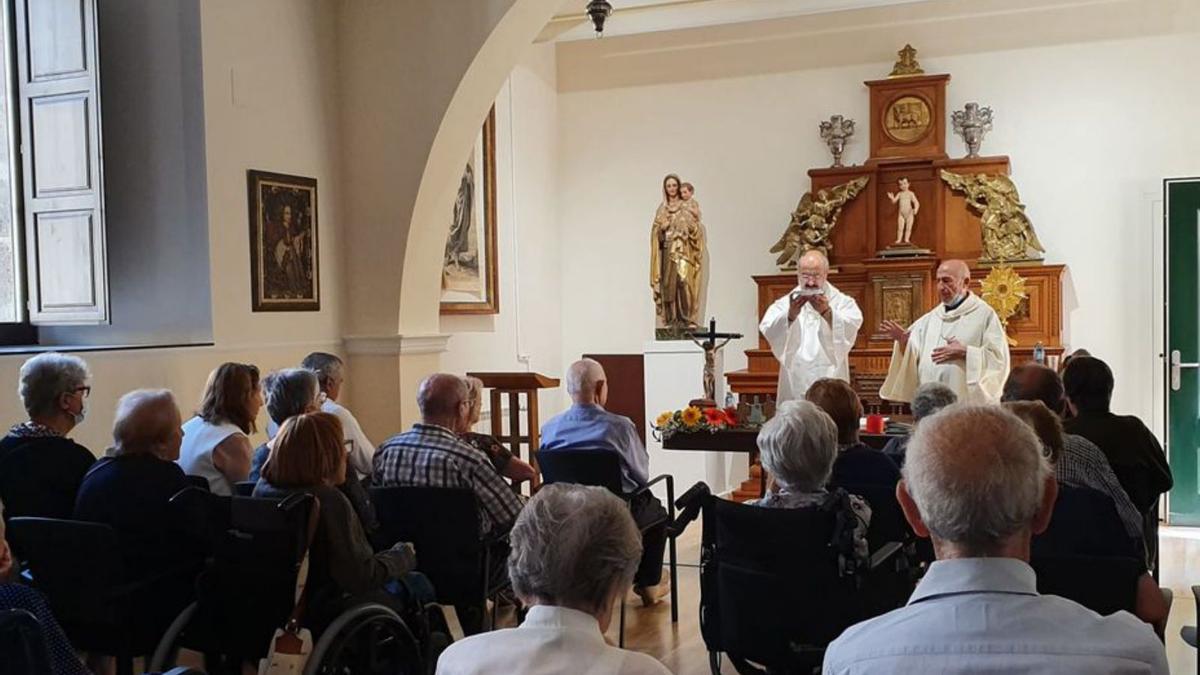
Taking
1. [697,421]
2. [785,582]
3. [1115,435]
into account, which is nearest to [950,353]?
[697,421]

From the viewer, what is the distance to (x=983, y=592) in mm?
1581

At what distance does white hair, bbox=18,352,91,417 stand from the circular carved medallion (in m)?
6.73

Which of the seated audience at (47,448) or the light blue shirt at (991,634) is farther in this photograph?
the seated audience at (47,448)

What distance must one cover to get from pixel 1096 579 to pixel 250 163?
440 cm

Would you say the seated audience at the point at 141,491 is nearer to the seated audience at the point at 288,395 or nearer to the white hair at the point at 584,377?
the seated audience at the point at 288,395

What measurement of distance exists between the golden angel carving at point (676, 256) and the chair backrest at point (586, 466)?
4.74 meters

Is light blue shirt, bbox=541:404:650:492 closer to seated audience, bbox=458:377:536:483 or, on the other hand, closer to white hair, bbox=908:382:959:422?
seated audience, bbox=458:377:536:483

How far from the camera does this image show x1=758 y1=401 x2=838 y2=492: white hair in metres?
3.14

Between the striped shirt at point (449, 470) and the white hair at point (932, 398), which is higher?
the white hair at point (932, 398)

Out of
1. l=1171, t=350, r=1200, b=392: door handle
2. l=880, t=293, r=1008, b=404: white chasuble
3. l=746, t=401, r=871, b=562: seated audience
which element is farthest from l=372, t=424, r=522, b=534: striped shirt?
l=1171, t=350, r=1200, b=392: door handle

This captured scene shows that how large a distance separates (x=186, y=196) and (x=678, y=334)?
465 cm

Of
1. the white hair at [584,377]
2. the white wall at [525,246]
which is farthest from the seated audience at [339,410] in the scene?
the white wall at [525,246]

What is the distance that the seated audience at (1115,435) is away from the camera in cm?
369

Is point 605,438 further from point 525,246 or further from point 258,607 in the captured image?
point 525,246
